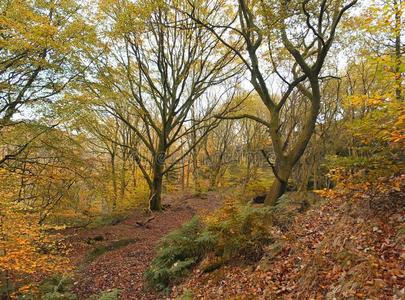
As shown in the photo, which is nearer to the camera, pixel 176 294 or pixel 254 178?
pixel 176 294

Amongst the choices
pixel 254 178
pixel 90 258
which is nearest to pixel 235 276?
pixel 90 258

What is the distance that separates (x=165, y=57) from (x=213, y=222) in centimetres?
1189

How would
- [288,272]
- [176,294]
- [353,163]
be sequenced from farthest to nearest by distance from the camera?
[176,294]
[288,272]
[353,163]

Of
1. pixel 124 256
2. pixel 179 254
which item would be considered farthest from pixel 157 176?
pixel 179 254

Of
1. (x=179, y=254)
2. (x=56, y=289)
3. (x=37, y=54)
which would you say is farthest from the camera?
(x=37, y=54)

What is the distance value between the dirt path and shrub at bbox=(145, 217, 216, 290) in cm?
41

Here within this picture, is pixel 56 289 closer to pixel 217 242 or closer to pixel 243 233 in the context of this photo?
pixel 217 242

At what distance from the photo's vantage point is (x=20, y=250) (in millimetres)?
7004

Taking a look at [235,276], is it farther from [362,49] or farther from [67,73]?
[362,49]

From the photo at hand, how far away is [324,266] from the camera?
430 centimetres

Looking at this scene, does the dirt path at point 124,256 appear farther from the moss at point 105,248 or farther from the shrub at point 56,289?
the shrub at point 56,289

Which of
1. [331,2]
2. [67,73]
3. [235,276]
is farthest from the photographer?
[67,73]

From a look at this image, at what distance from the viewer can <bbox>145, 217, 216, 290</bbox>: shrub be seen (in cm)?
741

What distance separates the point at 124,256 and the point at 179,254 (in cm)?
338
